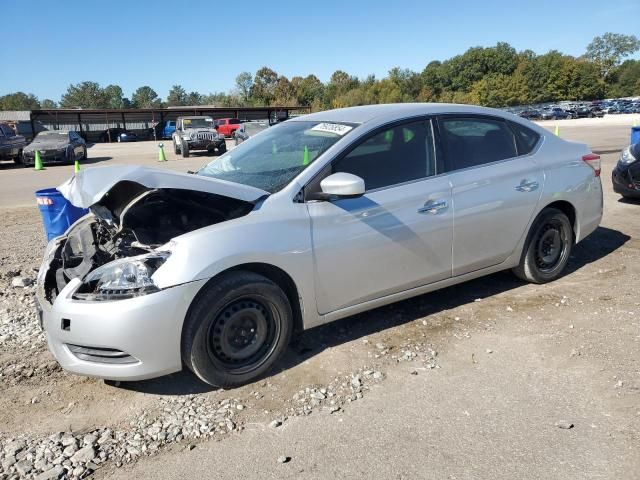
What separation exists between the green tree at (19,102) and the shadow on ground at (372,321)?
115 meters

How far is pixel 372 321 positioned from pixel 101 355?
Result: 211 cm

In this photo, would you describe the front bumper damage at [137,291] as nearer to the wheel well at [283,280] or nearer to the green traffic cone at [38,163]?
the wheel well at [283,280]

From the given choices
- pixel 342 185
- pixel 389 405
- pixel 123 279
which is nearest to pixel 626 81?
pixel 342 185

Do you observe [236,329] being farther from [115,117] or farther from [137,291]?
[115,117]

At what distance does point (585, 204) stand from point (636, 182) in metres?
4.06

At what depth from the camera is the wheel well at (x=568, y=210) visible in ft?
15.8

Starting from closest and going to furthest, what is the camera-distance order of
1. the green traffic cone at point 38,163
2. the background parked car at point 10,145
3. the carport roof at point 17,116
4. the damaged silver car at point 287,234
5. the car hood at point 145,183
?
the damaged silver car at point 287,234 < the car hood at point 145,183 < the green traffic cone at point 38,163 < the background parked car at point 10,145 < the carport roof at point 17,116

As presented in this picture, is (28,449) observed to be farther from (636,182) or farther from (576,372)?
(636,182)

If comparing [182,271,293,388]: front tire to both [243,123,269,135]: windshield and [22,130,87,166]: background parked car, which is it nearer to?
[22,130,87,166]: background parked car

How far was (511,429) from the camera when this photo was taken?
2.80m

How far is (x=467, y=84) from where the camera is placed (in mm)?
107250

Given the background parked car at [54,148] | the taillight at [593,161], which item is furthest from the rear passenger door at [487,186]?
the background parked car at [54,148]

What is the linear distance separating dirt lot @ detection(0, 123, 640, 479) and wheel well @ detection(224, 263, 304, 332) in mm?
348

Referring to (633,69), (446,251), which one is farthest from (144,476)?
(633,69)
